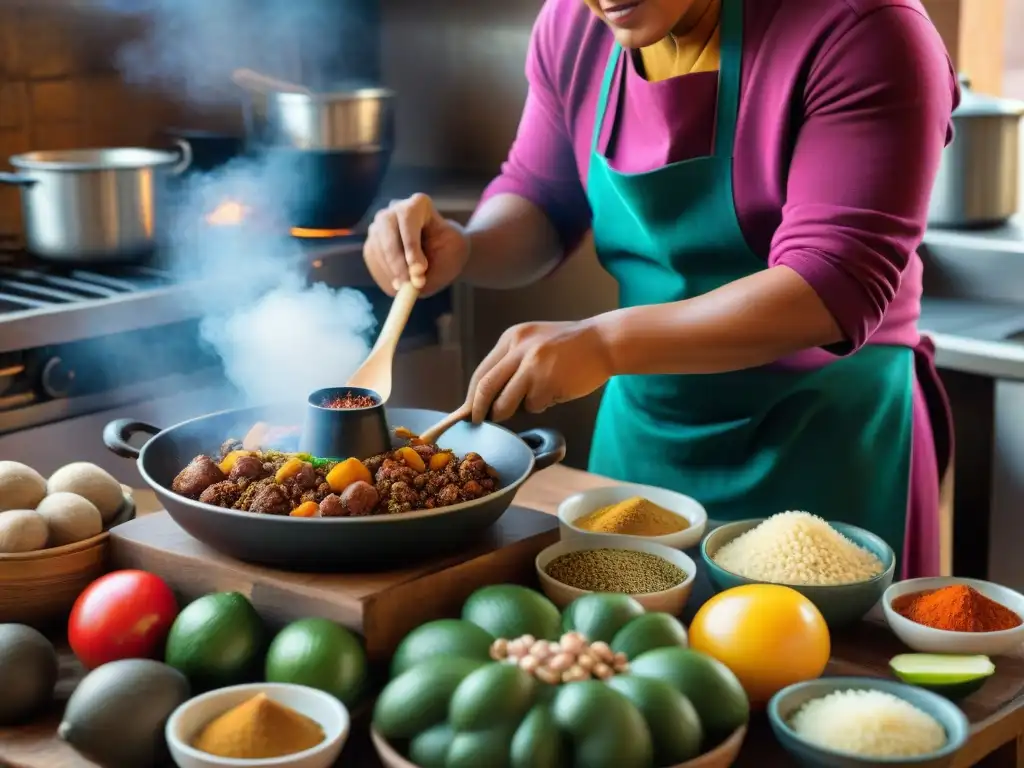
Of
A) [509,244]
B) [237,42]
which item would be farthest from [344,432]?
[237,42]

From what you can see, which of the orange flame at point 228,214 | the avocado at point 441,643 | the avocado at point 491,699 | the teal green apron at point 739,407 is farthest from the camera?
the orange flame at point 228,214

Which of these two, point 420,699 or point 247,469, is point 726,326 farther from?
point 420,699

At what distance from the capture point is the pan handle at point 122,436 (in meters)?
1.38

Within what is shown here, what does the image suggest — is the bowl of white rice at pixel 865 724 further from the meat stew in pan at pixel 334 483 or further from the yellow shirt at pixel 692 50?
the yellow shirt at pixel 692 50

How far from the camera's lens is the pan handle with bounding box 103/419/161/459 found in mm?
1382

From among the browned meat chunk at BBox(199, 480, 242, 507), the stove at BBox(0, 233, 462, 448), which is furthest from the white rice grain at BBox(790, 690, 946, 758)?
the stove at BBox(0, 233, 462, 448)

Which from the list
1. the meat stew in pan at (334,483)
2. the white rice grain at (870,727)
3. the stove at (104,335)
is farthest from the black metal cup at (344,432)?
the stove at (104,335)

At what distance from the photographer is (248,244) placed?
269 cm

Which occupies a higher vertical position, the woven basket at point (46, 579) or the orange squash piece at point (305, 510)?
the orange squash piece at point (305, 510)

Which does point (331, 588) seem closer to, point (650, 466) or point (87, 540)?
point (87, 540)

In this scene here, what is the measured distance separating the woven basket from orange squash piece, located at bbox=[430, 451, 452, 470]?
35cm

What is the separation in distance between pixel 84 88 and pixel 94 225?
0.64 meters

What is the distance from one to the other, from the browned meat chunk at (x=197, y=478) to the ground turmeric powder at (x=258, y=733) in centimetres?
32

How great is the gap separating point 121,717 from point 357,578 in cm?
26
